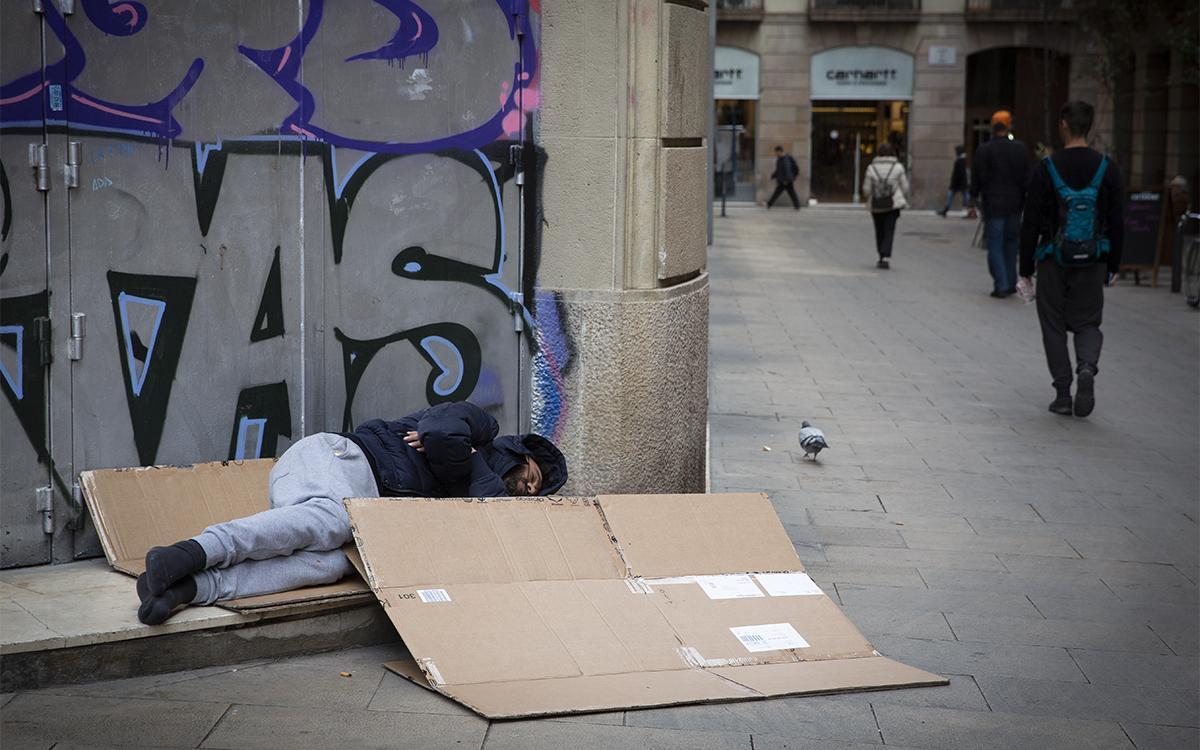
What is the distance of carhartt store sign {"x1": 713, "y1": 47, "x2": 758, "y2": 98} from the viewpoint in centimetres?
3969

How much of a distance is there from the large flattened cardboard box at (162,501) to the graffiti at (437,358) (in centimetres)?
57

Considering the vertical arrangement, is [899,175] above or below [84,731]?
above


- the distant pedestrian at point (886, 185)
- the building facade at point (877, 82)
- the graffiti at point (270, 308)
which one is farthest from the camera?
the building facade at point (877, 82)

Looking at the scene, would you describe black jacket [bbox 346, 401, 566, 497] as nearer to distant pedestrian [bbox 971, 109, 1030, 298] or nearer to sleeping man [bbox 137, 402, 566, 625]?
sleeping man [bbox 137, 402, 566, 625]

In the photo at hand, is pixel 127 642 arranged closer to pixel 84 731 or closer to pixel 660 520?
pixel 84 731

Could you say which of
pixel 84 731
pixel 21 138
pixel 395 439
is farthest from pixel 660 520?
pixel 21 138

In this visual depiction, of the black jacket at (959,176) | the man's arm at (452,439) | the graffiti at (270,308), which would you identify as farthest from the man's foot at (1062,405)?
the black jacket at (959,176)

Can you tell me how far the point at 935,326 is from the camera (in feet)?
45.9

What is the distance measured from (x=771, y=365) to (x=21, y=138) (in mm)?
7426

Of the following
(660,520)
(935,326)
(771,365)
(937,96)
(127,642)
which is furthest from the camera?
(937,96)

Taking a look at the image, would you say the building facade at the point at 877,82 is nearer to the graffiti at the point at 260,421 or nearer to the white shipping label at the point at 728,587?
the graffiti at the point at 260,421

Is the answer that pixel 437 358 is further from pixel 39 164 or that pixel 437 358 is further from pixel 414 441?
pixel 39 164

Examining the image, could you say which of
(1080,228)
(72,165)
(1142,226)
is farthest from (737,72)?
(72,165)

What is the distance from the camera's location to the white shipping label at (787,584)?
16.6 feet
